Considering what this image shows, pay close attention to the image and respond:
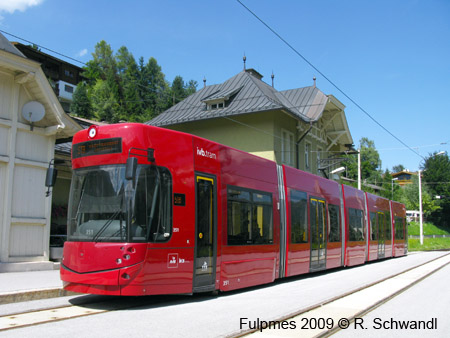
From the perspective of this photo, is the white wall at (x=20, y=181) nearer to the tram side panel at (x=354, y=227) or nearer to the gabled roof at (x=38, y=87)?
the gabled roof at (x=38, y=87)

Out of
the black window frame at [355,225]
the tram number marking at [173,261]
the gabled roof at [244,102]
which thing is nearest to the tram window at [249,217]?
the tram number marking at [173,261]

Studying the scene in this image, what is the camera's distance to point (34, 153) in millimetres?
13797

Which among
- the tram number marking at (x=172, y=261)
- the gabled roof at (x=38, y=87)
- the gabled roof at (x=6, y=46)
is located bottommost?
the tram number marking at (x=172, y=261)

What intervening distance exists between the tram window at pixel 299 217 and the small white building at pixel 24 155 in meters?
7.19

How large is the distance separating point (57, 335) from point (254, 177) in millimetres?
6405

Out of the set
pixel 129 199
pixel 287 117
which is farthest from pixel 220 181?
pixel 287 117

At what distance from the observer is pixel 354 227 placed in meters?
18.6

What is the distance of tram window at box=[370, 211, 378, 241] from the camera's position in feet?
70.1

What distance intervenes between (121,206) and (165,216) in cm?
83

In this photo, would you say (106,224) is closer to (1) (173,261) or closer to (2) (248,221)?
(1) (173,261)

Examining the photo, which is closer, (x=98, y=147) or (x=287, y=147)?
(x=98, y=147)

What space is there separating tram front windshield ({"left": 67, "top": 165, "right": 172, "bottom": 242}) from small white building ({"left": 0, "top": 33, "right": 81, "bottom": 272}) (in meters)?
5.60

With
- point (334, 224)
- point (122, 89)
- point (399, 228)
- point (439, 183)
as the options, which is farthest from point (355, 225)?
point (439, 183)

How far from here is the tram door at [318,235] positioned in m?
14.2
